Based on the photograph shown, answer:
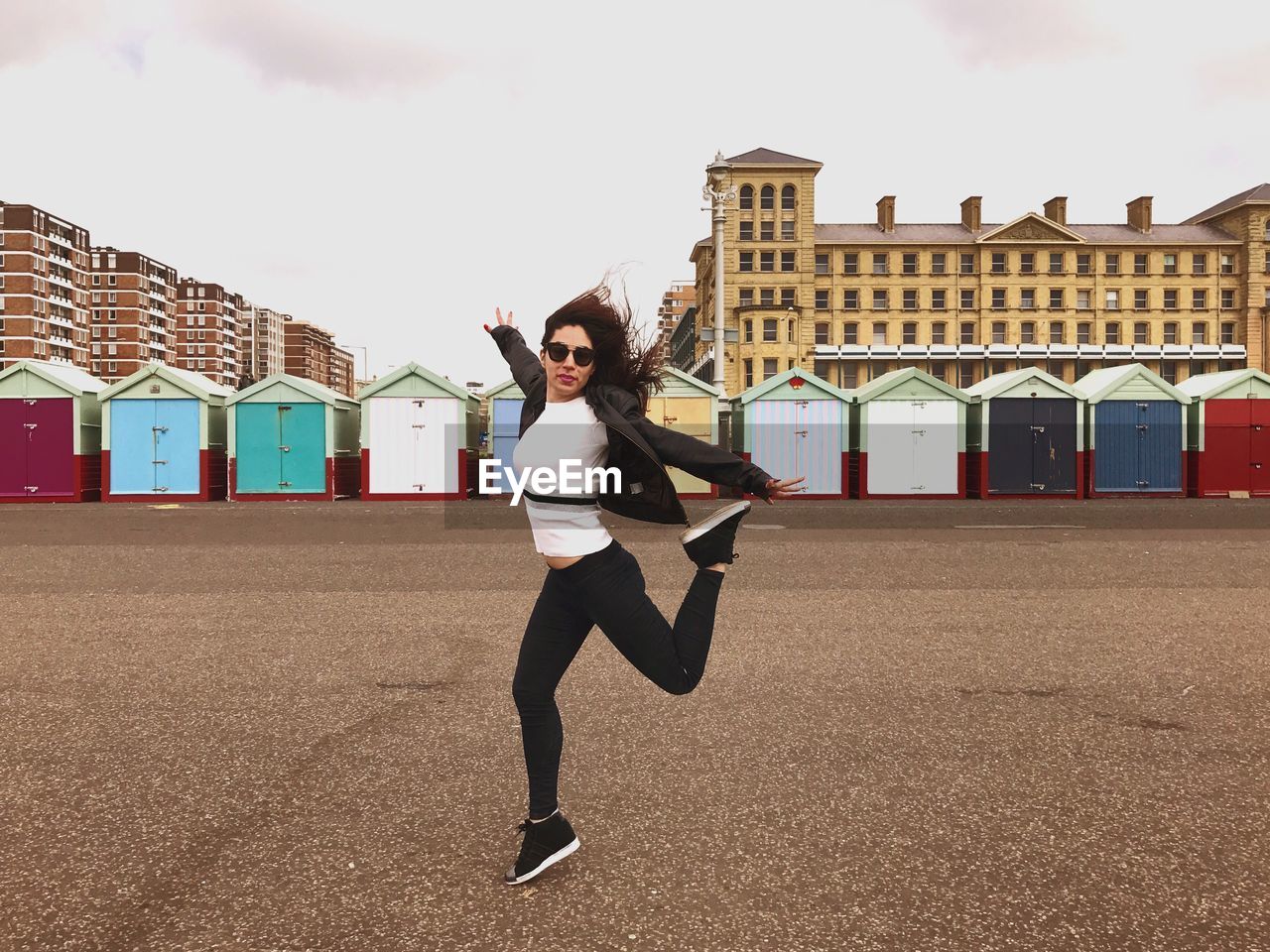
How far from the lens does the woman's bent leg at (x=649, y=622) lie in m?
2.79

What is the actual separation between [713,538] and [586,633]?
486mm

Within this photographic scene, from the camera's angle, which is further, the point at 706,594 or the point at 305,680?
the point at 305,680

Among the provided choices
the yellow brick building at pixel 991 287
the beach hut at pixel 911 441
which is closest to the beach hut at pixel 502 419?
the beach hut at pixel 911 441

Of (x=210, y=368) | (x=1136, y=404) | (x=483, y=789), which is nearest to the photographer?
(x=483, y=789)

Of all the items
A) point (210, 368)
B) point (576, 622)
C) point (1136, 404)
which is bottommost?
point (576, 622)

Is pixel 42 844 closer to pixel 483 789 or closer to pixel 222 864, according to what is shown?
pixel 222 864

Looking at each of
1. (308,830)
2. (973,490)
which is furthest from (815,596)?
(973,490)

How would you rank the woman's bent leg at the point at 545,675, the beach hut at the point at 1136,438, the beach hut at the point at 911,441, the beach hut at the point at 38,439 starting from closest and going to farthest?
the woman's bent leg at the point at 545,675 < the beach hut at the point at 38,439 < the beach hut at the point at 911,441 < the beach hut at the point at 1136,438

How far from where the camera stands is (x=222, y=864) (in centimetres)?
286

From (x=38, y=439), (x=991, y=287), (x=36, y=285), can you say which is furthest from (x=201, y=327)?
(x=38, y=439)

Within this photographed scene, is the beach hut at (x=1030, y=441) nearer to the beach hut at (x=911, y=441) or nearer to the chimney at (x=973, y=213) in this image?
Result: the beach hut at (x=911, y=441)

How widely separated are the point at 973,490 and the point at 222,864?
19.6m

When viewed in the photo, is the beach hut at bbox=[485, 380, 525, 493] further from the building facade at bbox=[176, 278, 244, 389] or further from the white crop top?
the building facade at bbox=[176, 278, 244, 389]

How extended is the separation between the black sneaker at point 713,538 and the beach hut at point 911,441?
17.7 meters
